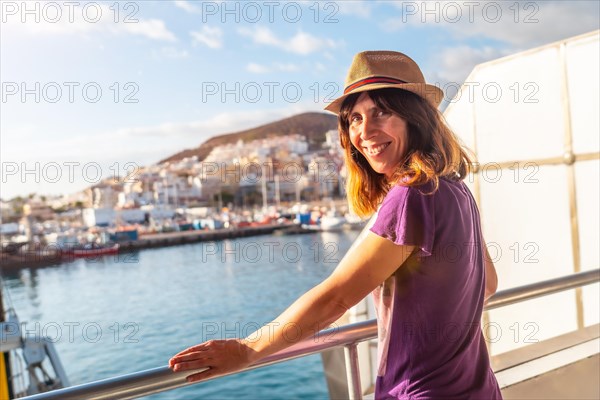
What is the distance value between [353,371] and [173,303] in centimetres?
3945

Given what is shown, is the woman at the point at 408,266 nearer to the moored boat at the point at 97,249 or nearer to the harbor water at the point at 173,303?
the harbor water at the point at 173,303

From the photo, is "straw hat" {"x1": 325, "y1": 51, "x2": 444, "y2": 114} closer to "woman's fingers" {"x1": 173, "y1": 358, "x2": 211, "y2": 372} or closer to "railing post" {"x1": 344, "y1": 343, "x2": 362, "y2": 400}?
"woman's fingers" {"x1": 173, "y1": 358, "x2": 211, "y2": 372}

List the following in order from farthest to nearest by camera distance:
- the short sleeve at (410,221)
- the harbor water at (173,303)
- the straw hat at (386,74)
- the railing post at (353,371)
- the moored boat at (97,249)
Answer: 1. the moored boat at (97,249)
2. the harbor water at (173,303)
3. the railing post at (353,371)
4. the straw hat at (386,74)
5. the short sleeve at (410,221)

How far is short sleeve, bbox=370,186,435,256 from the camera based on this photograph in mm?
815

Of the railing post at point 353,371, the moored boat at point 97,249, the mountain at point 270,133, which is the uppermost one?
the mountain at point 270,133

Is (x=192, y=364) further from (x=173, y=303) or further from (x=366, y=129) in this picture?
(x=173, y=303)

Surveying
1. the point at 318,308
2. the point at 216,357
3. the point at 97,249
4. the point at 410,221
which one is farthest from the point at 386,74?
the point at 97,249

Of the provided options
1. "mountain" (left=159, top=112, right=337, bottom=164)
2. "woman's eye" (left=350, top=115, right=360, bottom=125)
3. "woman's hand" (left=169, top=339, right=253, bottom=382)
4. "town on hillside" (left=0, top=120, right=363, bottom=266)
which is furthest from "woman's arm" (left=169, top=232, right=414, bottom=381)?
"town on hillside" (left=0, top=120, right=363, bottom=266)

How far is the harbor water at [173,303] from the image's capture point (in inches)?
998

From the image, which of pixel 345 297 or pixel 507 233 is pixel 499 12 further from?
→ pixel 345 297

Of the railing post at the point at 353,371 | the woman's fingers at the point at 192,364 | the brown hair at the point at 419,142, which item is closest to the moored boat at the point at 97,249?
the railing post at the point at 353,371

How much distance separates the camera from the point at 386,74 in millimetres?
951

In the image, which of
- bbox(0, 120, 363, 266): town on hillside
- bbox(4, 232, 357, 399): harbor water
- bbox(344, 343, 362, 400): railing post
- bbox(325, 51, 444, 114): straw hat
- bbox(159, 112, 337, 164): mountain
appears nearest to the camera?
bbox(325, 51, 444, 114): straw hat

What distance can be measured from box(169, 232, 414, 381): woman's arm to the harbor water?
72.5ft
